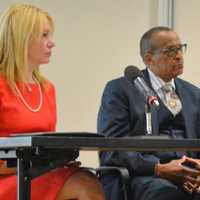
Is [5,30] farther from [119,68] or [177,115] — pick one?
[119,68]

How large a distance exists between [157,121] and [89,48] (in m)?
1.46

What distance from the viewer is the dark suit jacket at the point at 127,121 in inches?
99.0

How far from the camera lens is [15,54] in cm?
227

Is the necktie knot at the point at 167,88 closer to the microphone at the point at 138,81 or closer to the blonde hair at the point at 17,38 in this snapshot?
the microphone at the point at 138,81

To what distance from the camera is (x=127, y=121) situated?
2639 mm

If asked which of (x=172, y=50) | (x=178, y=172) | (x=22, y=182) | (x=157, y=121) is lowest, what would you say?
(x=178, y=172)

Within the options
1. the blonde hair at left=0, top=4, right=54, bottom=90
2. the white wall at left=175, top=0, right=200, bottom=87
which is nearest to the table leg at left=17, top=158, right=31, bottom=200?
the blonde hair at left=0, top=4, right=54, bottom=90

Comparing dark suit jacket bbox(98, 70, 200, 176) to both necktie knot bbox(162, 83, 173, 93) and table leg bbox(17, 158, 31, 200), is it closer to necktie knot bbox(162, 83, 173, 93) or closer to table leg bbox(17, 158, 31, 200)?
necktie knot bbox(162, 83, 173, 93)

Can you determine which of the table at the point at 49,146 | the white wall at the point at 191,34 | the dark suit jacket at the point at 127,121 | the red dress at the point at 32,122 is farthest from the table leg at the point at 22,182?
the white wall at the point at 191,34

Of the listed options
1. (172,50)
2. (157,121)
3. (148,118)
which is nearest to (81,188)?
(148,118)

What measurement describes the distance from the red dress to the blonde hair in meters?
0.05

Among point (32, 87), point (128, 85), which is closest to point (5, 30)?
point (32, 87)

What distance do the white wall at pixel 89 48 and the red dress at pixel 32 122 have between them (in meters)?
1.51

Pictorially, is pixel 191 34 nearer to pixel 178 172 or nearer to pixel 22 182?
pixel 178 172
